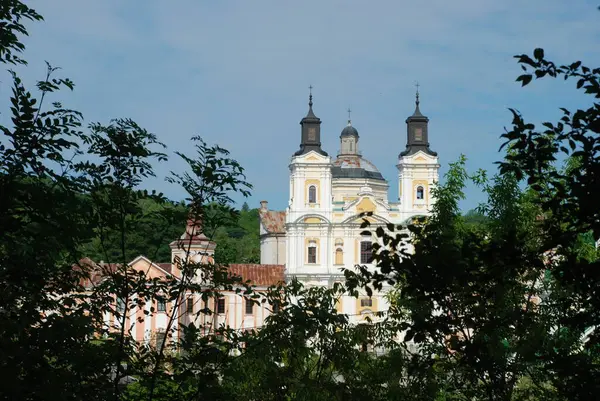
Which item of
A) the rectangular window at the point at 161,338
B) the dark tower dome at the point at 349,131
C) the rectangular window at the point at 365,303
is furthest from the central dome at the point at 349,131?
the rectangular window at the point at 161,338

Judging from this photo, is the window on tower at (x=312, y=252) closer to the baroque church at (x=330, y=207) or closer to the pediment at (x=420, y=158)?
the baroque church at (x=330, y=207)

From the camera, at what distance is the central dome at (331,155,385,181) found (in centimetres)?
6806

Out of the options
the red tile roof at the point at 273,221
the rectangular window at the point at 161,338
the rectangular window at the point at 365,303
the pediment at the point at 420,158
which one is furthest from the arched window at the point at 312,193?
the rectangular window at the point at 161,338

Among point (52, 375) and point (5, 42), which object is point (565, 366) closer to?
point (52, 375)

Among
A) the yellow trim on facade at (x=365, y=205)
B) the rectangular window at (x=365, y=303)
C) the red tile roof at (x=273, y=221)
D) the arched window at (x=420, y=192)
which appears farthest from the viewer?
the red tile roof at (x=273, y=221)

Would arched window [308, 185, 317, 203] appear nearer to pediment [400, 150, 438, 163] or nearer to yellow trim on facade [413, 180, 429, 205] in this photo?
pediment [400, 150, 438, 163]

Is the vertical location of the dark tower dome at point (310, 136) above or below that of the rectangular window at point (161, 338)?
above

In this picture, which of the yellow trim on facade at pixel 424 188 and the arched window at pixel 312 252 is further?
the yellow trim on facade at pixel 424 188

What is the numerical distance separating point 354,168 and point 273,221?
6602mm

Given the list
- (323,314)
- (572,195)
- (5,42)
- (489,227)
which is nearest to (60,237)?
(5,42)

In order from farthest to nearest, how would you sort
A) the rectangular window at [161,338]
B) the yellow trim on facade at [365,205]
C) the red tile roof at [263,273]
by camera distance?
1. the yellow trim on facade at [365,205]
2. the red tile roof at [263,273]
3. the rectangular window at [161,338]

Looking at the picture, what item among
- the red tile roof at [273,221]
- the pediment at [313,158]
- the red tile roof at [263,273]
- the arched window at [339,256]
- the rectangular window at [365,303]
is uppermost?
the pediment at [313,158]

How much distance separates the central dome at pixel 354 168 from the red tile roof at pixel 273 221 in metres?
4.67

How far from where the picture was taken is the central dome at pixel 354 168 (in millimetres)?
68062
